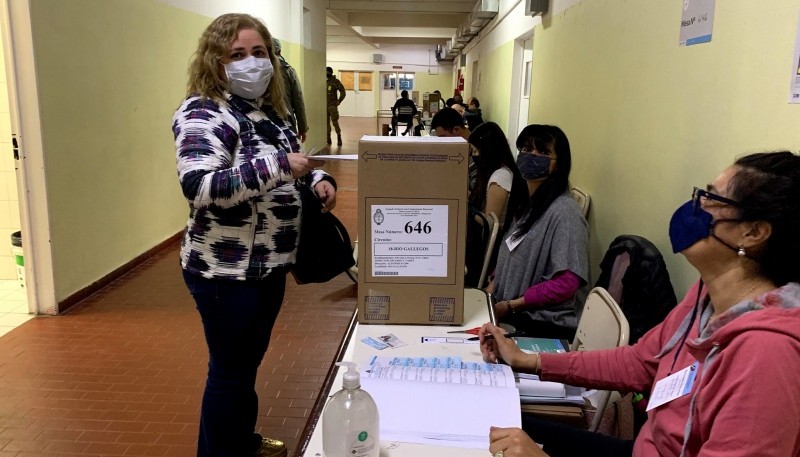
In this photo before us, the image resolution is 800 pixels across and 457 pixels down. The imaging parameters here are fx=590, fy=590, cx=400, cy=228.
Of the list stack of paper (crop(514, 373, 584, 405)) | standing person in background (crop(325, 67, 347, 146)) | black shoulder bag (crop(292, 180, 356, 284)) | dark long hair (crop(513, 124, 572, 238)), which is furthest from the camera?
standing person in background (crop(325, 67, 347, 146))

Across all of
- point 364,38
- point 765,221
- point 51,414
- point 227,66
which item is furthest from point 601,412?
point 364,38

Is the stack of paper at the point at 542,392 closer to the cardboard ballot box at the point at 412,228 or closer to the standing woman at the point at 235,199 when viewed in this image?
the cardboard ballot box at the point at 412,228

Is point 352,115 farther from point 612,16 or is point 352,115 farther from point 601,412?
point 601,412

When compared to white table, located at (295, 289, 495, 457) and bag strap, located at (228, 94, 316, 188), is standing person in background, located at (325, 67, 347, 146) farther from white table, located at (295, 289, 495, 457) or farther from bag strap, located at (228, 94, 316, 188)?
white table, located at (295, 289, 495, 457)

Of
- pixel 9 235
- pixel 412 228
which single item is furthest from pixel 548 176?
pixel 9 235

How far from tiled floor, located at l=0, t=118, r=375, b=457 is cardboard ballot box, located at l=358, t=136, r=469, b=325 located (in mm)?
938

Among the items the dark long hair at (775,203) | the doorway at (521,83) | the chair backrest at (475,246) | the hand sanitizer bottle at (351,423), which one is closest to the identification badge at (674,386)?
the dark long hair at (775,203)

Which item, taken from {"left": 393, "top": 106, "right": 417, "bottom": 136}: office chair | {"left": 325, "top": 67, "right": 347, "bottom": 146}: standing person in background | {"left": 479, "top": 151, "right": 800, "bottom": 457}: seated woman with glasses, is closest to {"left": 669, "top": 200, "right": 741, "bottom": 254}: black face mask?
{"left": 479, "top": 151, "right": 800, "bottom": 457}: seated woman with glasses

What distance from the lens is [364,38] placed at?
1906 centimetres

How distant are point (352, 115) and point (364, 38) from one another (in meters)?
4.23

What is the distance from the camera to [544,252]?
7.06 ft

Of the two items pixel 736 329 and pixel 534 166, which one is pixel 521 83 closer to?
pixel 534 166

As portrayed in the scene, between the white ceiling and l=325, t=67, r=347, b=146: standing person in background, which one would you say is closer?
the white ceiling

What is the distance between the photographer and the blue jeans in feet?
5.43
